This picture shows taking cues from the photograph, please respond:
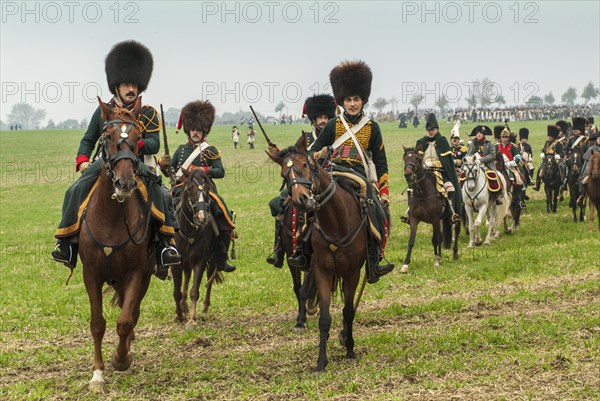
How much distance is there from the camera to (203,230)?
12.3 meters

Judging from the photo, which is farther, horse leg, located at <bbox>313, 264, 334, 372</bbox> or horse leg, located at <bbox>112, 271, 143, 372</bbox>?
horse leg, located at <bbox>313, 264, 334, 372</bbox>

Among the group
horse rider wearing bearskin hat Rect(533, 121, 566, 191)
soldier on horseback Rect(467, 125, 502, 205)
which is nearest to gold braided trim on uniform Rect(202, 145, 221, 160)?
soldier on horseback Rect(467, 125, 502, 205)

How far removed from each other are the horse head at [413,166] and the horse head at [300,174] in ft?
28.9

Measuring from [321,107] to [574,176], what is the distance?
15.1 meters

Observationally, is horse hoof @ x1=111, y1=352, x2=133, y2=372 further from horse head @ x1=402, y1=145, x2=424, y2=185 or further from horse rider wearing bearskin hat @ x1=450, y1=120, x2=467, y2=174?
horse rider wearing bearskin hat @ x1=450, y1=120, x2=467, y2=174

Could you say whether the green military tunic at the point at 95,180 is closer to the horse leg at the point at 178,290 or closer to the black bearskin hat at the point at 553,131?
the horse leg at the point at 178,290

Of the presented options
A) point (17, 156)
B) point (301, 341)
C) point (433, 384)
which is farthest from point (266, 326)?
point (17, 156)

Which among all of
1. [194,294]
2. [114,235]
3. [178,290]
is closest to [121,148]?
[114,235]

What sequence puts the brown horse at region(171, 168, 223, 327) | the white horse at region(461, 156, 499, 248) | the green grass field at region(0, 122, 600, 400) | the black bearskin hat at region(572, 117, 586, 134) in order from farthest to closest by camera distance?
the black bearskin hat at region(572, 117, 586, 134)
the white horse at region(461, 156, 499, 248)
the brown horse at region(171, 168, 223, 327)
the green grass field at region(0, 122, 600, 400)

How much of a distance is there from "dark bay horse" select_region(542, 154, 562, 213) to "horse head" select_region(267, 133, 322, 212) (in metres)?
20.7

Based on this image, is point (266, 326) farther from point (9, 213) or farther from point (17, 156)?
point (17, 156)

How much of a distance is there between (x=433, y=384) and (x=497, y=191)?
45.4 ft

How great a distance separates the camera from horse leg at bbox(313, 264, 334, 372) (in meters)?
8.91

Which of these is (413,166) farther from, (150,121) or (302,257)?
(150,121)
